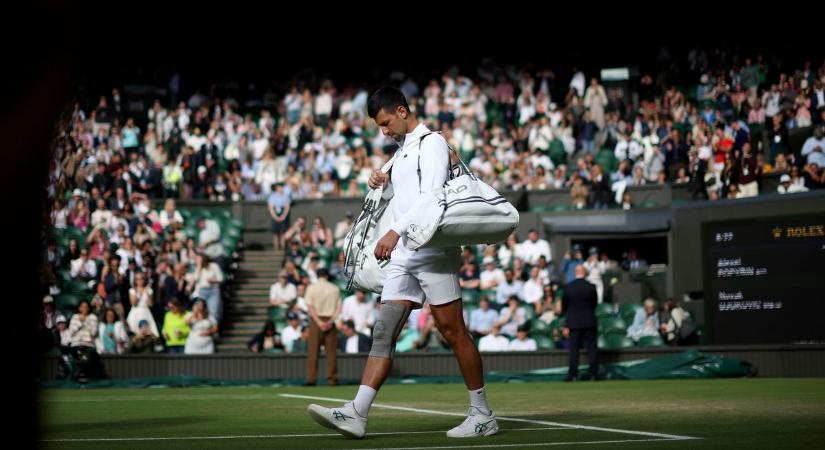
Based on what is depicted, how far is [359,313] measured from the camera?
22.8 metres

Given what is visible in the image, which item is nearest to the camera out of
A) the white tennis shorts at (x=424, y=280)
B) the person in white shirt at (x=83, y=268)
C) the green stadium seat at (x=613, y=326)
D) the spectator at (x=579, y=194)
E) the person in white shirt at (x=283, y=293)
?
the white tennis shorts at (x=424, y=280)

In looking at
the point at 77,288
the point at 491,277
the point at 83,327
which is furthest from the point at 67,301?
the point at 491,277

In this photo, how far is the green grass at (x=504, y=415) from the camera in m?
6.70

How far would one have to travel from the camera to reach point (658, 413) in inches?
367

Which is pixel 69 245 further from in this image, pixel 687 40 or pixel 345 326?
pixel 687 40

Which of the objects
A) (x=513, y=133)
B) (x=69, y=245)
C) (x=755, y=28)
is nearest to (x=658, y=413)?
(x=69, y=245)

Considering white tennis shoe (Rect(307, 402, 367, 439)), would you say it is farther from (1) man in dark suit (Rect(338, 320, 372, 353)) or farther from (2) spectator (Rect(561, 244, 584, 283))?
(2) spectator (Rect(561, 244, 584, 283))

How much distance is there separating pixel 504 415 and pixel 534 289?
1367 centimetres

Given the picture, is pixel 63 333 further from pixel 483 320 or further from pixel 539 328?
pixel 539 328

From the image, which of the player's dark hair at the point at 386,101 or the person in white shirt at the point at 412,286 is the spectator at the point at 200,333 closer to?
the person in white shirt at the point at 412,286

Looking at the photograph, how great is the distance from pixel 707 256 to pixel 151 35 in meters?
23.7

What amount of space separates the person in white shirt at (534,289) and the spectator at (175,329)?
21.1ft

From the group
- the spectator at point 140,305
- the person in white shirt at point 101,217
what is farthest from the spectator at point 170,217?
the spectator at point 140,305

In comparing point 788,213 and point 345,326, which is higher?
point 788,213
